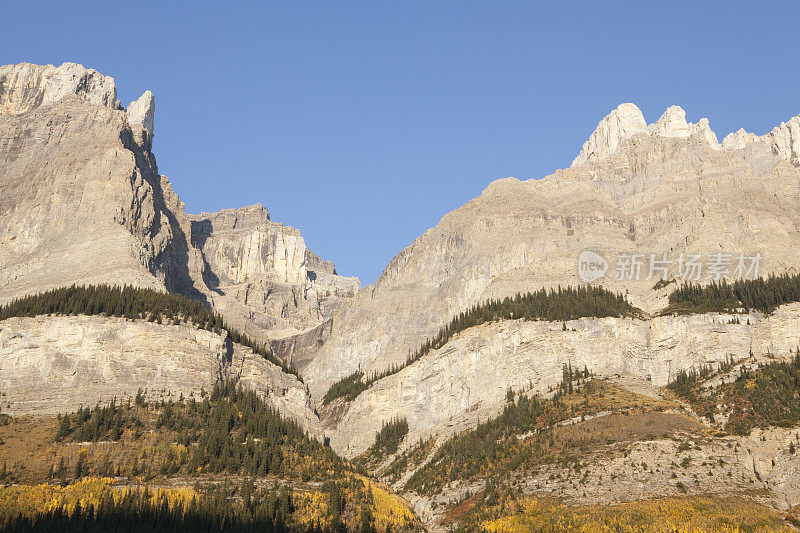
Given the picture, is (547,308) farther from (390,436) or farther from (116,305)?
(116,305)

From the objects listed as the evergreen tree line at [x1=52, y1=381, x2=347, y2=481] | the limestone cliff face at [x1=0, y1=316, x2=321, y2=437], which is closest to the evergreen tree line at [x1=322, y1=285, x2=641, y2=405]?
the evergreen tree line at [x1=52, y1=381, x2=347, y2=481]

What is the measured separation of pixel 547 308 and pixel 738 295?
34.9 meters

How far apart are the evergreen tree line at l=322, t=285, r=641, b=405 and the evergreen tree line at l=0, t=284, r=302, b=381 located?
4839 centimetres

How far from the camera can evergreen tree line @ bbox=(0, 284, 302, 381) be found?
127812mm

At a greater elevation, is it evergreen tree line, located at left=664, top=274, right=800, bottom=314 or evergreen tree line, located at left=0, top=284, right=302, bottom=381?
evergreen tree line, located at left=664, top=274, right=800, bottom=314

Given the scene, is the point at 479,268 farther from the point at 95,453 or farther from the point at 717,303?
the point at 95,453

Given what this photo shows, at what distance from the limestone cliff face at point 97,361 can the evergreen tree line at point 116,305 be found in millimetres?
2500

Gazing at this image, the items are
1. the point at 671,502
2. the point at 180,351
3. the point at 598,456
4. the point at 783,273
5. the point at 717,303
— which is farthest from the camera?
the point at 783,273

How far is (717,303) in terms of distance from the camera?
137250mm

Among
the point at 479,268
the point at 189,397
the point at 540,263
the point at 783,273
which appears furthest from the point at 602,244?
the point at 189,397

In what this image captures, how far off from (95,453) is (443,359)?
249 feet

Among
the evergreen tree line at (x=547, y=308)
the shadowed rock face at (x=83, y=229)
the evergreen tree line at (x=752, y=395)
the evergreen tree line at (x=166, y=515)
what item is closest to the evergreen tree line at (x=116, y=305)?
the shadowed rock face at (x=83, y=229)

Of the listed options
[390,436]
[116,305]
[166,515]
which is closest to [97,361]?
[116,305]

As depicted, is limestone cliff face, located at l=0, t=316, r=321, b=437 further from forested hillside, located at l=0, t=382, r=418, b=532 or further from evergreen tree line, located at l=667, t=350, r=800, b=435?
evergreen tree line, located at l=667, t=350, r=800, b=435
